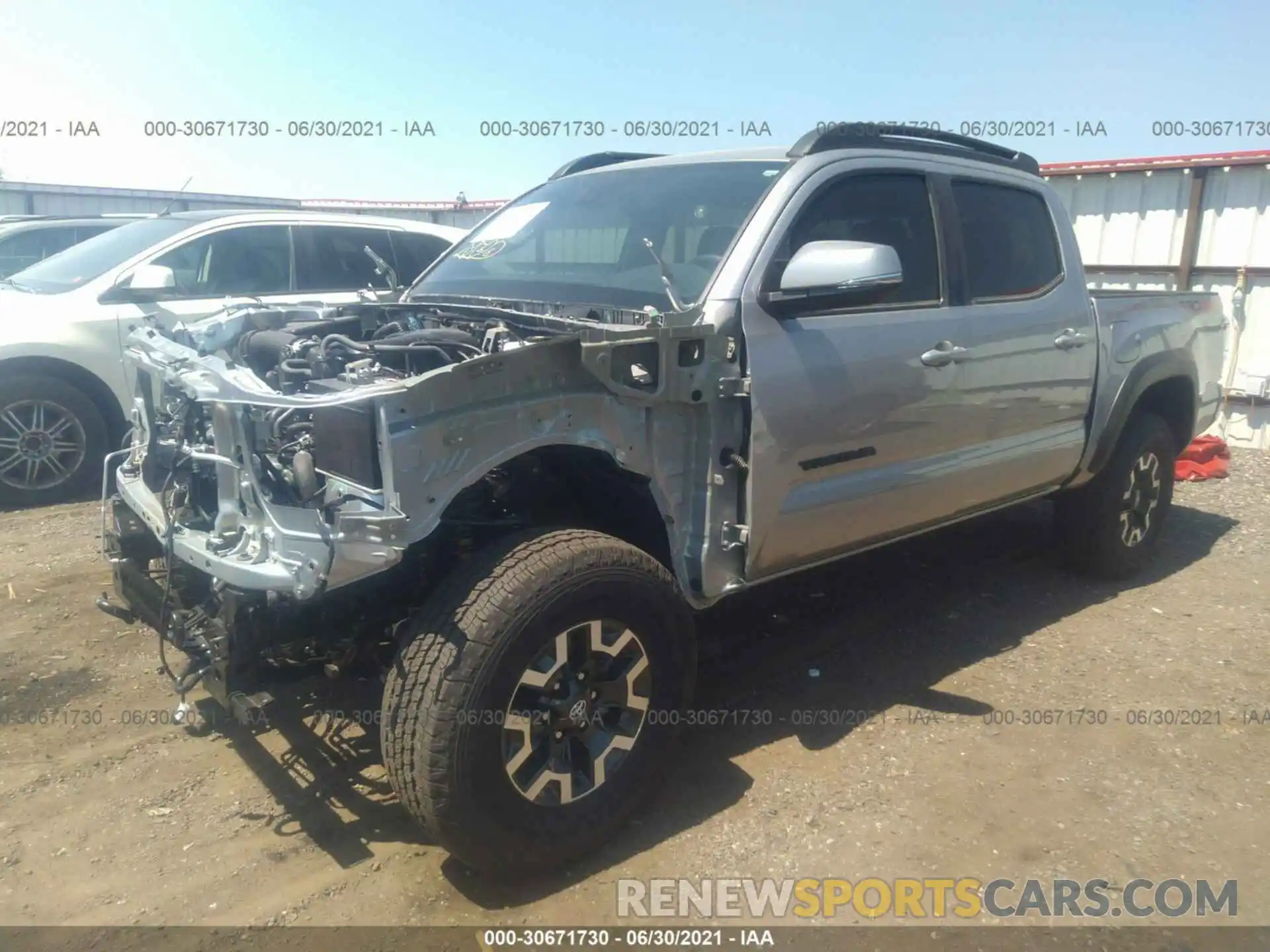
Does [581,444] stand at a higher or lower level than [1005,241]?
lower

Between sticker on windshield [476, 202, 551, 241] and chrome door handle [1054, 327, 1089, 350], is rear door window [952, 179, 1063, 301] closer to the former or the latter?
chrome door handle [1054, 327, 1089, 350]

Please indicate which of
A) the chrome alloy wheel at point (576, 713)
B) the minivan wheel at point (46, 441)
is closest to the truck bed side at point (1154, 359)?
the chrome alloy wheel at point (576, 713)

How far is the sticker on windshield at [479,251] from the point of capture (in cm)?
397

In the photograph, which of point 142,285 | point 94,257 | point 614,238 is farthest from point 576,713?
point 94,257

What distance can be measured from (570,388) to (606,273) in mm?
859

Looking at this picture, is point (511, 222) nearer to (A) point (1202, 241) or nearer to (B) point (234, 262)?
(B) point (234, 262)

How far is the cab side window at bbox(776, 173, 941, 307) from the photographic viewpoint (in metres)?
3.36

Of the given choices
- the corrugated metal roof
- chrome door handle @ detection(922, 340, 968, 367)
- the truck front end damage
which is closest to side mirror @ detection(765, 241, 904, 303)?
the truck front end damage

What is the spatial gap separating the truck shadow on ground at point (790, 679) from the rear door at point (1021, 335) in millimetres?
756

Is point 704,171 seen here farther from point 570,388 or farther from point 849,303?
point 570,388

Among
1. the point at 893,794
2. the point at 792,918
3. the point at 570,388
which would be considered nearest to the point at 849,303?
the point at 570,388

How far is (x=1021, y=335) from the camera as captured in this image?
159 inches

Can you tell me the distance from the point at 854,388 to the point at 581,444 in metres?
Answer: 1.10

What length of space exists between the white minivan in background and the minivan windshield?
12 millimetres
